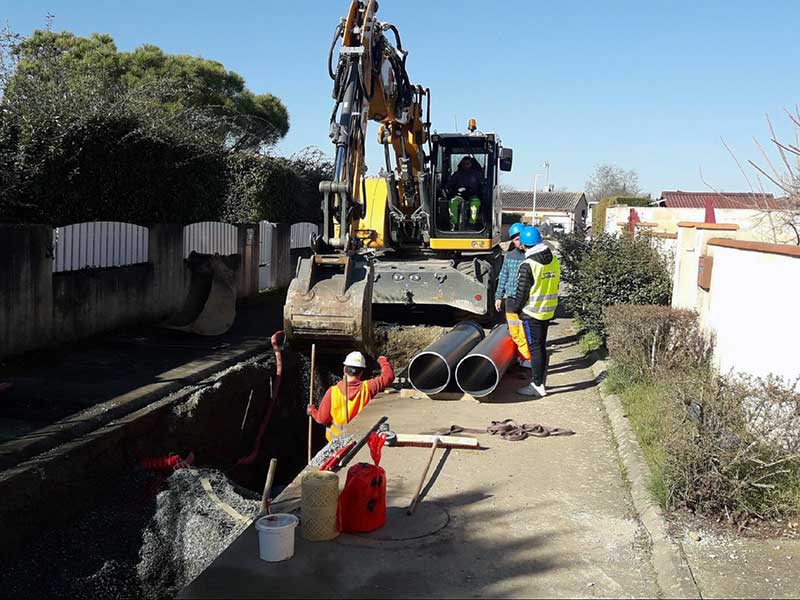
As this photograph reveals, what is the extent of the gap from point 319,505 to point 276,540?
1.22ft

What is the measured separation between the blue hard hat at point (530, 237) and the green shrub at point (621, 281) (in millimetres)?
2838

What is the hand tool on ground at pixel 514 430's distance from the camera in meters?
7.18

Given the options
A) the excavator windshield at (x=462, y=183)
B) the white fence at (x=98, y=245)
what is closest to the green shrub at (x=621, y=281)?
the excavator windshield at (x=462, y=183)

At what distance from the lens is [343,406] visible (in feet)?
24.3

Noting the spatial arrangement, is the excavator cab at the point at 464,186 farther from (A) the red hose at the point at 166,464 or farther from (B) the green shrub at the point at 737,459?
(B) the green shrub at the point at 737,459

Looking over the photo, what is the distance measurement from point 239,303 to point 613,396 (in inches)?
362

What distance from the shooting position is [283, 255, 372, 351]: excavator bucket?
7961mm

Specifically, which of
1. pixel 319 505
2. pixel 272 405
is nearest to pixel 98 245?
pixel 272 405

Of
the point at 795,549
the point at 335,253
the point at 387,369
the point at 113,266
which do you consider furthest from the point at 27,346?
the point at 795,549

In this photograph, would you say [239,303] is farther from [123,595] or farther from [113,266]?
[123,595]

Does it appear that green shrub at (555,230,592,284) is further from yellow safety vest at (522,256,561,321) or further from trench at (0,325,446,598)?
trench at (0,325,446,598)

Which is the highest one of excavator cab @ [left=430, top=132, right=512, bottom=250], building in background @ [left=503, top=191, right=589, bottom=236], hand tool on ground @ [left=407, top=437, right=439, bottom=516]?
building in background @ [left=503, top=191, right=589, bottom=236]

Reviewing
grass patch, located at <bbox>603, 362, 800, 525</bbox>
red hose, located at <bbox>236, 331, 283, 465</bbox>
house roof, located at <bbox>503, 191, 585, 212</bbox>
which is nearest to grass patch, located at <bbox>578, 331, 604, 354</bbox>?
red hose, located at <bbox>236, 331, 283, 465</bbox>

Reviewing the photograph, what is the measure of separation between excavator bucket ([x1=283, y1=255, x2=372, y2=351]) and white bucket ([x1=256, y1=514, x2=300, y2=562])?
140 inches
